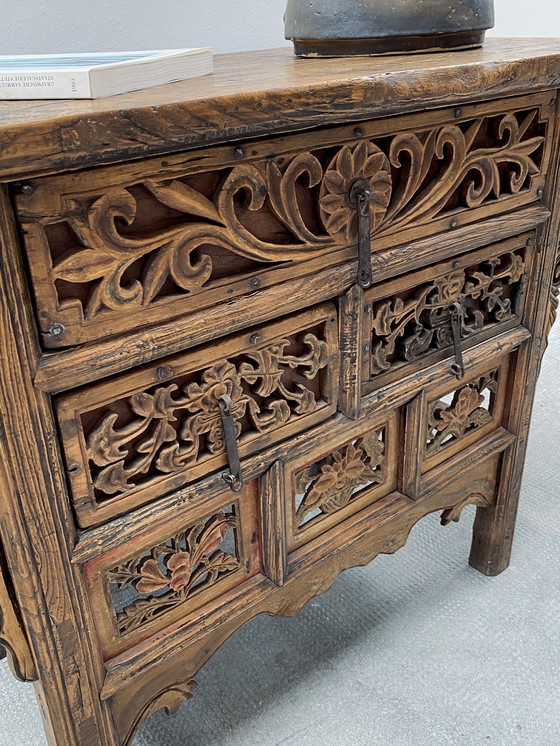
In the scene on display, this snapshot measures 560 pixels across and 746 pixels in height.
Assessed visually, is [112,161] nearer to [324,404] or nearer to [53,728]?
[324,404]

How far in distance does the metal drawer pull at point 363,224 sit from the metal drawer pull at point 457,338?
185 millimetres

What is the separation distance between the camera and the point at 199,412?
2.27 ft

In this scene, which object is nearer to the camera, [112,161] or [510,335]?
[112,161]

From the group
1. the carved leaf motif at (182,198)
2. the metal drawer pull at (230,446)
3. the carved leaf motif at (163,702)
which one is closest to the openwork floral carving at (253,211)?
the carved leaf motif at (182,198)

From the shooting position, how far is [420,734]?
3.09 ft

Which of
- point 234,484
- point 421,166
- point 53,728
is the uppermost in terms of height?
point 421,166

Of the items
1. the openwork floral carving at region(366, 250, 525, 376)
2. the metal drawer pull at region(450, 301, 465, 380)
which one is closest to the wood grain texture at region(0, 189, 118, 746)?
the openwork floral carving at region(366, 250, 525, 376)

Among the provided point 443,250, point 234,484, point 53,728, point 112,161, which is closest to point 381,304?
point 443,250

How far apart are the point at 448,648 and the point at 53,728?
61 cm

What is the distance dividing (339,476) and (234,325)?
11.8 inches

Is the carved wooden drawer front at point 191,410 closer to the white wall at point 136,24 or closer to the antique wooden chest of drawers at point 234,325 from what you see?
the antique wooden chest of drawers at point 234,325

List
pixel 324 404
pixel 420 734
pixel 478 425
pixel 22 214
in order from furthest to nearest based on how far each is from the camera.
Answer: pixel 478 425
pixel 420 734
pixel 324 404
pixel 22 214

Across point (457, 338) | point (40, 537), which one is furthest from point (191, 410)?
point (457, 338)

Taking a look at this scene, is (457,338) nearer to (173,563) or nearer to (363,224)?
(363,224)
